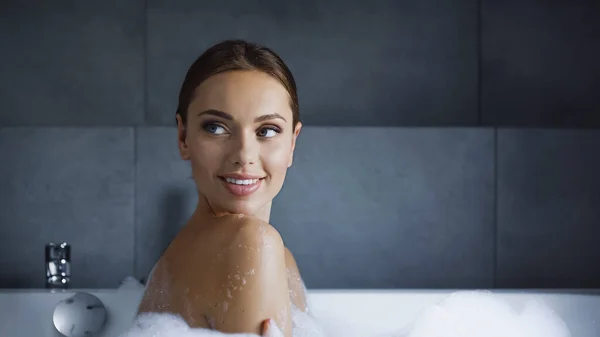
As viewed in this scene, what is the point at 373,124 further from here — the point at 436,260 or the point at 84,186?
the point at 84,186

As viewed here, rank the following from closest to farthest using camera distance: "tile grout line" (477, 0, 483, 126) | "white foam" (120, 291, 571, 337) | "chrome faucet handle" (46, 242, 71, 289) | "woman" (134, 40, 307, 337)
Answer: "woman" (134, 40, 307, 337)
"white foam" (120, 291, 571, 337)
"chrome faucet handle" (46, 242, 71, 289)
"tile grout line" (477, 0, 483, 126)

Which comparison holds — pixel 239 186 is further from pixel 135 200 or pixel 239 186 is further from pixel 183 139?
pixel 135 200

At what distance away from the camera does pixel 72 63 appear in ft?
7.09

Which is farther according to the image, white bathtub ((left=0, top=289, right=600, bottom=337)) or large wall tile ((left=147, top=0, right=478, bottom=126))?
large wall tile ((left=147, top=0, right=478, bottom=126))

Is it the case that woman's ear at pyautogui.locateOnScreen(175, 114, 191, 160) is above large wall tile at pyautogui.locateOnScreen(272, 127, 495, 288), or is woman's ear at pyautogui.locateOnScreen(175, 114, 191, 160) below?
above

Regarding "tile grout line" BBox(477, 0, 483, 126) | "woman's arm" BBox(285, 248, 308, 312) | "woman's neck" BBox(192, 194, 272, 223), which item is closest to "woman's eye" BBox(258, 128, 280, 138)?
"woman's neck" BBox(192, 194, 272, 223)

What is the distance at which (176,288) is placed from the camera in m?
1.08

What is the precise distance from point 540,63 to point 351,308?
3.15 ft

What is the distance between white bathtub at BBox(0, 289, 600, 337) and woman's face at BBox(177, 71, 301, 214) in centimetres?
76

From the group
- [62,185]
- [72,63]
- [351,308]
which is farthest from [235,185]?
[72,63]

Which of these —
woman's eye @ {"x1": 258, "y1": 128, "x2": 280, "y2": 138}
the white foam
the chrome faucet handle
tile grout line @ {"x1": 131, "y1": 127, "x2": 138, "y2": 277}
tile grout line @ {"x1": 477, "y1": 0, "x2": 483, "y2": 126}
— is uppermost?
tile grout line @ {"x1": 477, "y1": 0, "x2": 483, "y2": 126}

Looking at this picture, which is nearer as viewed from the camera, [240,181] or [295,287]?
[240,181]

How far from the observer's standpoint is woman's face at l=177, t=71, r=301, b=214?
1.03 meters

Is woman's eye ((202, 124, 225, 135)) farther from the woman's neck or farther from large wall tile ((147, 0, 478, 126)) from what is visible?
large wall tile ((147, 0, 478, 126))
